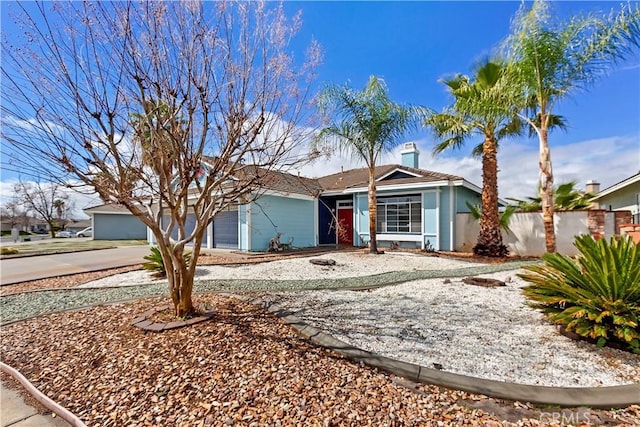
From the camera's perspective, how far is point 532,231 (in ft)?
39.8

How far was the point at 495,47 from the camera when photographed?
32.6 ft

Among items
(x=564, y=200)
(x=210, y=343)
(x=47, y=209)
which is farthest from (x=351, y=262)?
(x=47, y=209)

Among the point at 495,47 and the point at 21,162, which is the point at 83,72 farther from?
the point at 495,47

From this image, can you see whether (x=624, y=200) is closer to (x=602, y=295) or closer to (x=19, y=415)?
(x=602, y=295)

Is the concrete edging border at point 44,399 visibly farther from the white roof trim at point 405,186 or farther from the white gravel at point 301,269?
the white roof trim at point 405,186

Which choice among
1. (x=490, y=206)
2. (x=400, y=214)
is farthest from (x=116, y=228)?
(x=490, y=206)

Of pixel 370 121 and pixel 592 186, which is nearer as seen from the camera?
pixel 370 121

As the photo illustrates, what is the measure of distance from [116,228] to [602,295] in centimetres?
3371

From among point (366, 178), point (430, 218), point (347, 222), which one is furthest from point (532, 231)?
point (347, 222)

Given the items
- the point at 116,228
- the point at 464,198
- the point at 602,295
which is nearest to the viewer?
the point at 602,295

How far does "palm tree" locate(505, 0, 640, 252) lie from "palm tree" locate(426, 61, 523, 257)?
0.79 metres

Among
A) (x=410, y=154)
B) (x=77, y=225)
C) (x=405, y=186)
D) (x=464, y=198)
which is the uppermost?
(x=410, y=154)

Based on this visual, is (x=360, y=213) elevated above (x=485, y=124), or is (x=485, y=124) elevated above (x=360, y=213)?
(x=485, y=124)

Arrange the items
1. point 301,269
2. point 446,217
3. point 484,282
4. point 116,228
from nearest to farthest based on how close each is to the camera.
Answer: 1. point 484,282
2. point 301,269
3. point 446,217
4. point 116,228
